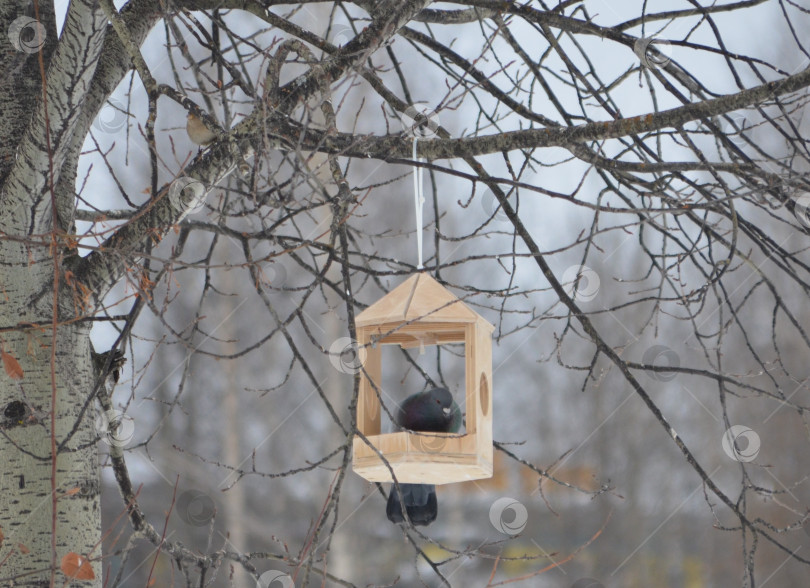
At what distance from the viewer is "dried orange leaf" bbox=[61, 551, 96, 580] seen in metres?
1.49

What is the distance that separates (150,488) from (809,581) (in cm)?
606

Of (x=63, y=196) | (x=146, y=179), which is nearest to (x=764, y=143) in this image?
(x=146, y=179)

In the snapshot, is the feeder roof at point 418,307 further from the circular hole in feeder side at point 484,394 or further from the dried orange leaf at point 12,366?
the dried orange leaf at point 12,366

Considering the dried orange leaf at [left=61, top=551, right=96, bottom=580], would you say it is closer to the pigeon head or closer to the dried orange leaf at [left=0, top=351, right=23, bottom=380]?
the dried orange leaf at [left=0, top=351, right=23, bottom=380]

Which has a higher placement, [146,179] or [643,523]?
[146,179]

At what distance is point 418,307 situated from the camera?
1.88 m

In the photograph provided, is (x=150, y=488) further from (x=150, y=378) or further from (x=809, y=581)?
(x=809, y=581)

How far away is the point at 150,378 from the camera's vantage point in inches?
340

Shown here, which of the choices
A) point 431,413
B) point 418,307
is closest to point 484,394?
point 431,413

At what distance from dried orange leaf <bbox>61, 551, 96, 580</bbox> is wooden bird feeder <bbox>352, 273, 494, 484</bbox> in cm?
61

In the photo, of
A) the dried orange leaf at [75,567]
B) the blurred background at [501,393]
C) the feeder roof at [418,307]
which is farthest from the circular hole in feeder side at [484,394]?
the blurred background at [501,393]

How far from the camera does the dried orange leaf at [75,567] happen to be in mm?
1485

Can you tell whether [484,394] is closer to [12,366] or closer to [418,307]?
[418,307]

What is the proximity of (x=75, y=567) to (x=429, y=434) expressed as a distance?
746mm
